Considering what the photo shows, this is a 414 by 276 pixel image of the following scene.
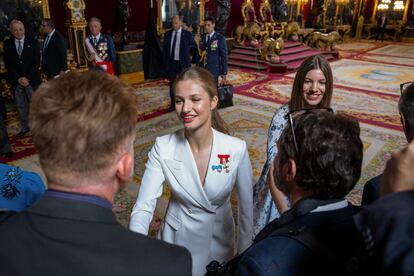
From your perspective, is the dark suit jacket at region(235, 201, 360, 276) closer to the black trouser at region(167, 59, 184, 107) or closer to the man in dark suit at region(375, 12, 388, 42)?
the black trouser at region(167, 59, 184, 107)

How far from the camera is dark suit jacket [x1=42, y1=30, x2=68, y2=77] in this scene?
580 centimetres

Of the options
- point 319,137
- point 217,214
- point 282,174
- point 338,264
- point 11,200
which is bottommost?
point 217,214

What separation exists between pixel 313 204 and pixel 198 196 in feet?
A: 2.79

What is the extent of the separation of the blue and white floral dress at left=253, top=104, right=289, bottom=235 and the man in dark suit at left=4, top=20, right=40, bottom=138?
4.28 metres

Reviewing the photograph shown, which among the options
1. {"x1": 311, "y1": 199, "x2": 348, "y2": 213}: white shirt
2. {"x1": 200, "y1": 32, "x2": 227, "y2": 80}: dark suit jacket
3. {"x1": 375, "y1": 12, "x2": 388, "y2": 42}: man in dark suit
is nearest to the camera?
{"x1": 311, "y1": 199, "x2": 348, "y2": 213}: white shirt

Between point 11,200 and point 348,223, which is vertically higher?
point 348,223

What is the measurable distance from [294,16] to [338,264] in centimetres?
1752

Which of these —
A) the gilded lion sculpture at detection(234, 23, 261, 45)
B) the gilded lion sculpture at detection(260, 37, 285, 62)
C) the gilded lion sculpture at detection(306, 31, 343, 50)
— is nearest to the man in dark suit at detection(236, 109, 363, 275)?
the gilded lion sculpture at detection(260, 37, 285, 62)

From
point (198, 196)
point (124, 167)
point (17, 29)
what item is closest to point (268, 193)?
point (198, 196)

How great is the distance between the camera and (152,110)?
6.71m

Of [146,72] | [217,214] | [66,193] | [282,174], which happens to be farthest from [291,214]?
[146,72]

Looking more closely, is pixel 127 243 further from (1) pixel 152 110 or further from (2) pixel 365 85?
(2) pixel 365 85

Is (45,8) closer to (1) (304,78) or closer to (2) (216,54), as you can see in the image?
(2) (216,54)

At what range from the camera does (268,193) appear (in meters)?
2.38
